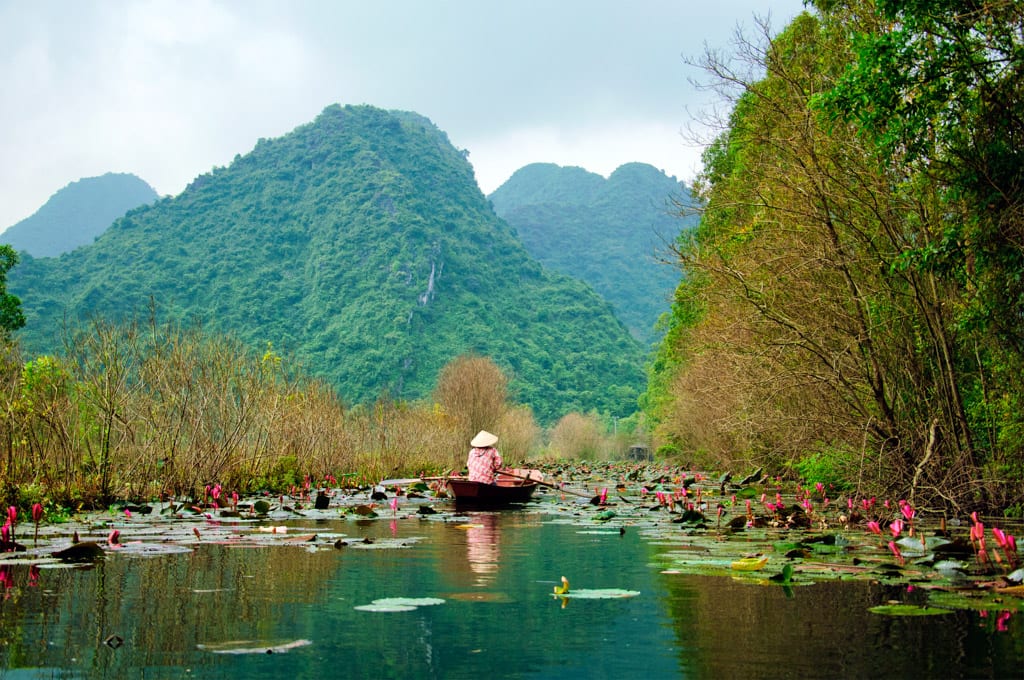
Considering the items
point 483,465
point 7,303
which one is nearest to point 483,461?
point 483,465

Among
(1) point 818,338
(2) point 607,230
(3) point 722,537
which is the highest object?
(2) point 607,230

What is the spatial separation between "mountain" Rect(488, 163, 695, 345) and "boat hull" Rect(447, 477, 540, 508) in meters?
80.8

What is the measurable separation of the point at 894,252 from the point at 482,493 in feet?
28.6

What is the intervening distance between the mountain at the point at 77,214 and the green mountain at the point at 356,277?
3015 centimetres

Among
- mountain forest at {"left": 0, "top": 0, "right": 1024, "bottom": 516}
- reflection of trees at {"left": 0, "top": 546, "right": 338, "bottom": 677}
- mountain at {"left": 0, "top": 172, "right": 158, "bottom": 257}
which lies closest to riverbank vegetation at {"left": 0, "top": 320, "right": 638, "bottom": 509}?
mountain forest at {"left": 0, "top": 0, "right": 1024, "bottom": 516}

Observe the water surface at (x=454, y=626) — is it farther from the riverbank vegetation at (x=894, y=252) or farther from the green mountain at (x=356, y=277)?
the green mountain at (x=356, y=277)

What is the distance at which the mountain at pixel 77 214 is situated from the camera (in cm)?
10850

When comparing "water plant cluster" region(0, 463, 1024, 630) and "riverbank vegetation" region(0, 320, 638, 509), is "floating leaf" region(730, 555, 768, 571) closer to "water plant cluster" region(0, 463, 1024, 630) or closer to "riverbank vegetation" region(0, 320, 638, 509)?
"water plant cluster" region(0, 463, 1024, 630)

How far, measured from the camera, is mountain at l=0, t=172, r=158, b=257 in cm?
10850

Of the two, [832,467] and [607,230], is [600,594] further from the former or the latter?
[607,230]

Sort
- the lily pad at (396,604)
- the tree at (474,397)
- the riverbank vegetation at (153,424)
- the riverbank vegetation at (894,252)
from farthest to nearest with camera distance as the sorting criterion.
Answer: the tree at (474,397), the riverbank vegetation at (153,424), the riverbank vegetation at (894,252), the lily pad at (396,604)

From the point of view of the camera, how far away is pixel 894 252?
12453 mm

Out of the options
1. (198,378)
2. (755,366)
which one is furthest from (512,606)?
(198,378)

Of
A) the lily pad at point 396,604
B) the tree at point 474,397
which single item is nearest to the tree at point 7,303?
the tree at point 474,397
